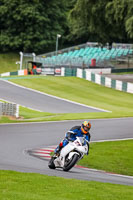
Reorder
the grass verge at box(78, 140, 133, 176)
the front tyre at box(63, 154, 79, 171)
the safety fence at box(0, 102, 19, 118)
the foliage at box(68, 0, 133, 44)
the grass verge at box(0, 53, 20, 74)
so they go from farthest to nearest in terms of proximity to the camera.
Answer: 1. the grass verge at box(0, 53, 20, 74)
2. the foliage at box(68, 0, 133, 44)
3. the safety fence at box(0, 102, 19, 118)
4. the grass verge at box(78, 140, 133, 176)
5. the front tyre at box(63, 154, 79, 171)

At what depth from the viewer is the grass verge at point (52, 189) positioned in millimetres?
8938

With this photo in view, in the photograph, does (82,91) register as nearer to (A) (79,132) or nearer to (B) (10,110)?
(B) (10,110)

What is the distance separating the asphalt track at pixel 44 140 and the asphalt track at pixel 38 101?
22.8 ft

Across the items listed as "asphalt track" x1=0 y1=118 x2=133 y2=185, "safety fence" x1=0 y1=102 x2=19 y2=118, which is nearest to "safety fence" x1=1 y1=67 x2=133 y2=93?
"asphalt track" x1=0 y1=118 x2=133 y2=185

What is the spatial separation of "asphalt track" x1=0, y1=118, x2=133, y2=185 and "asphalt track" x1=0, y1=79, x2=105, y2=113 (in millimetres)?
6961

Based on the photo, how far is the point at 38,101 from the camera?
3591 cm

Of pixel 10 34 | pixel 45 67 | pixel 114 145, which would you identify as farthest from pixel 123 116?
pixel 10 34

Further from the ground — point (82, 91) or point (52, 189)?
point (52, 189)

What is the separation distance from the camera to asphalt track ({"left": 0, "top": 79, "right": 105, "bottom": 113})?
108ft

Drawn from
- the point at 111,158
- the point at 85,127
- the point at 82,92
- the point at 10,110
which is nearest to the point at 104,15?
the point at 82,92

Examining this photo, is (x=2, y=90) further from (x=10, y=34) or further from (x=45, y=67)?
(x=10, y=34)

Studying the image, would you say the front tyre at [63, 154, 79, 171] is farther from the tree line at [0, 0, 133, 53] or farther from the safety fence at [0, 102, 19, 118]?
the tree line at [0, 0, 133, 53]

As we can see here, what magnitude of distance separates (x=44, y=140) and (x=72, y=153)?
633 cm

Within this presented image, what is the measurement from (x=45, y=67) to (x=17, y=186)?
42020 millimetres
